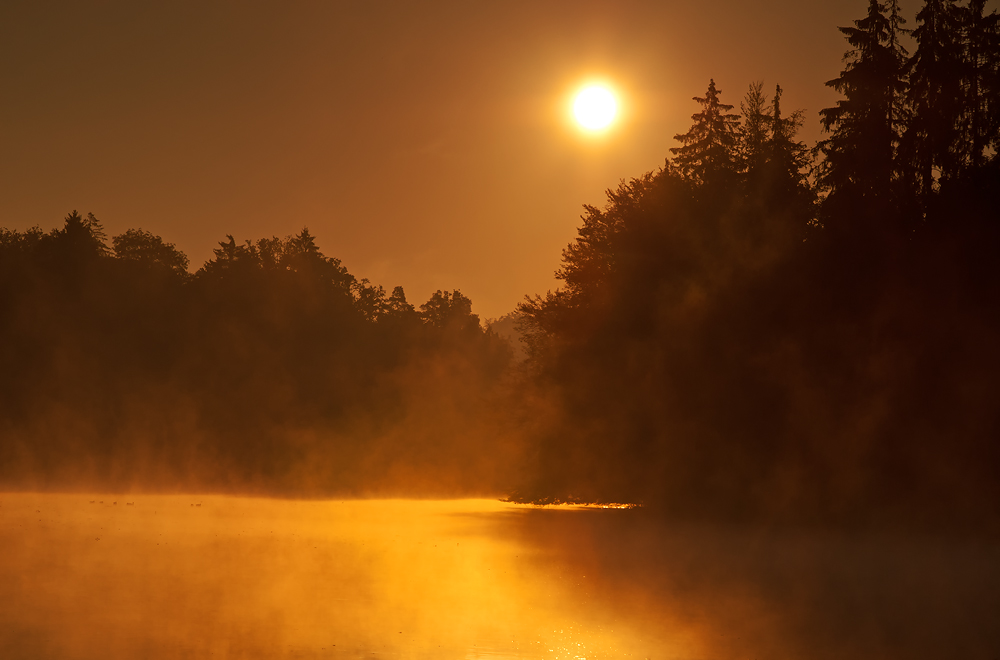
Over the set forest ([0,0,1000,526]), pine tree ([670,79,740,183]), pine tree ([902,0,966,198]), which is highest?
pine tree ([670,79,740,183])

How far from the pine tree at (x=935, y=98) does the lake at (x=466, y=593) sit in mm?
14743

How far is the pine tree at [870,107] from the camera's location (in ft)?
114

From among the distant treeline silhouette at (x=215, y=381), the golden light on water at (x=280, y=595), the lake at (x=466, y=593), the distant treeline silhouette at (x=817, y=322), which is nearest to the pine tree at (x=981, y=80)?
the distant treeline silhouette at (x=817, y=322)

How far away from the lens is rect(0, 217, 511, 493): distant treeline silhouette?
6575 cm

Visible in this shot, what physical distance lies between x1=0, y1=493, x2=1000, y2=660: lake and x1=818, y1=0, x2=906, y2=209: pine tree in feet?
49.2

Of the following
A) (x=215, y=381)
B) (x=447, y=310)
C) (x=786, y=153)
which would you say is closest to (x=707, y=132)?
(x=786, y=153)

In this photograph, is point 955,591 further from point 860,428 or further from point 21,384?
point 21,384

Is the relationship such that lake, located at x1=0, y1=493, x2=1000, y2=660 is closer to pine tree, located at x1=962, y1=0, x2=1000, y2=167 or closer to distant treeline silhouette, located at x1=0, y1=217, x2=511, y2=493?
pine tree, located at x1=962, y1=0, x2=1000, y2=167

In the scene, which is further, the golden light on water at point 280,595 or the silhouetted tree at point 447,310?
the silhouetted tree at point 447,310

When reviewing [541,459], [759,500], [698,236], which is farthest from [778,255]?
[541,459]

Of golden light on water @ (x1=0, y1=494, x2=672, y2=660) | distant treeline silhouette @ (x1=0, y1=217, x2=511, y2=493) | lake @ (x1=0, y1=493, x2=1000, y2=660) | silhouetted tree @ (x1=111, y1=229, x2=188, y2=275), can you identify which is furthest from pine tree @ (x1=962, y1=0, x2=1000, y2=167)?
silhouetted tree @ (x1=111, y1=229, x2=188, y2=275)

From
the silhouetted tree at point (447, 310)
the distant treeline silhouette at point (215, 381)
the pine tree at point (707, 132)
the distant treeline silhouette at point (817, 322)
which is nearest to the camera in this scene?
the distant treeline silhouette at point (817, 322)

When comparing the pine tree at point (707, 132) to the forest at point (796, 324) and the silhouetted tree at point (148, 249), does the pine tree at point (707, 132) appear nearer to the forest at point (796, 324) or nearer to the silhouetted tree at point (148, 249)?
the forest at point (796, 324)

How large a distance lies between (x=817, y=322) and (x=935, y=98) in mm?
10010
